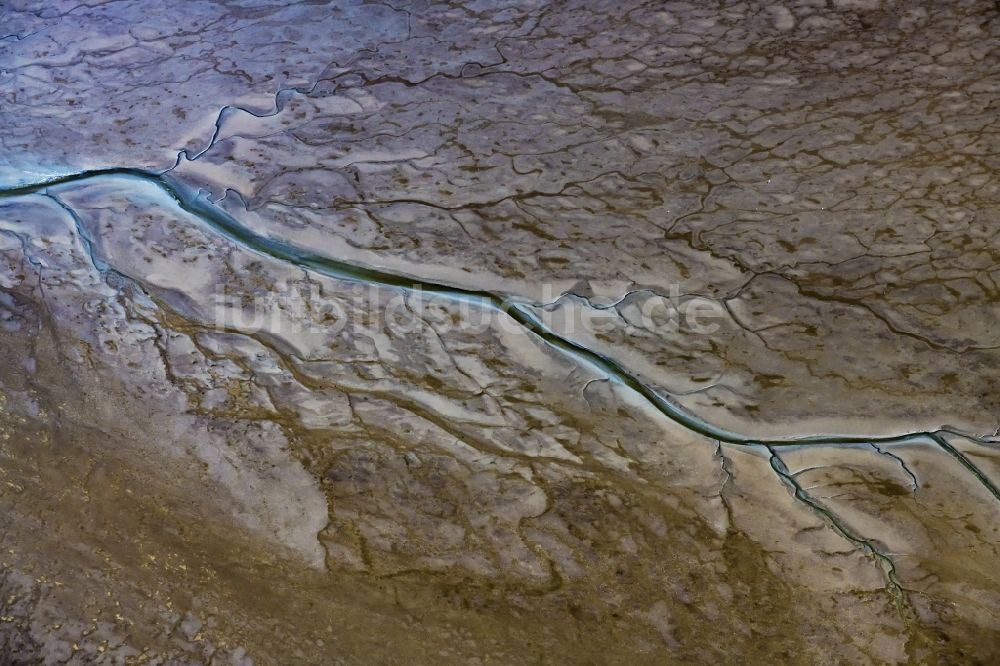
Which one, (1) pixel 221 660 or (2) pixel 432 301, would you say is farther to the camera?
(2) pixel 432 301

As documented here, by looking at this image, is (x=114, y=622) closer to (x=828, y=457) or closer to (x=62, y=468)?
(x=62, y=468)

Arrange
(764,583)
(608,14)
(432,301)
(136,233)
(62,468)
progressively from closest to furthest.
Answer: (764,583), (62,468), (432,301), (136,233), (608,14)

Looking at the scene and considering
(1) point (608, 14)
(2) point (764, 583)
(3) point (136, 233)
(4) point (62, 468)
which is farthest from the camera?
(1) point (608, 14)

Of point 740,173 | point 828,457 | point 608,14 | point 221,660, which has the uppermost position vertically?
point 608,14

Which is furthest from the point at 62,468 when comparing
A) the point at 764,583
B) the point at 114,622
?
the point at 764,583

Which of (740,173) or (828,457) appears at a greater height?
(740,173)
